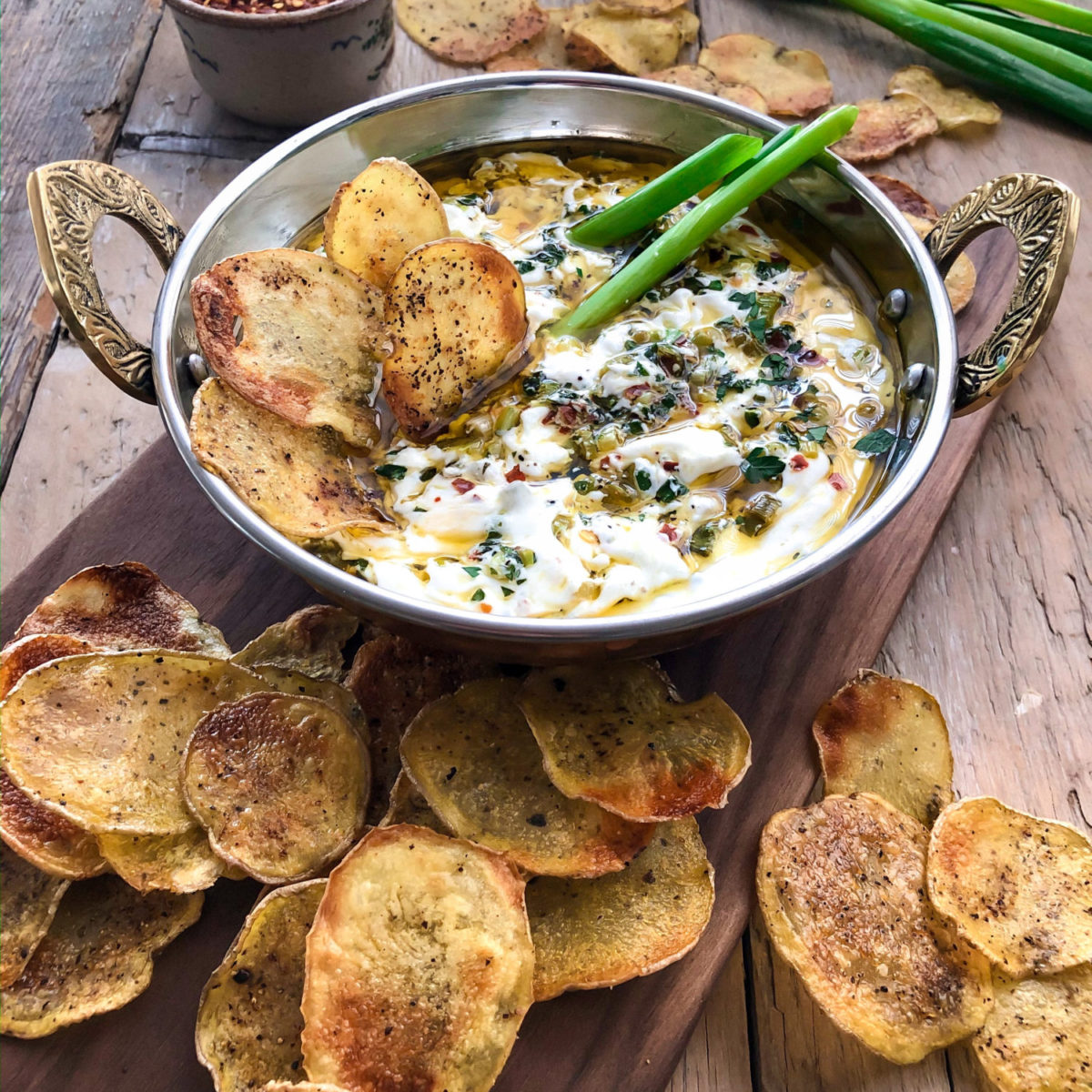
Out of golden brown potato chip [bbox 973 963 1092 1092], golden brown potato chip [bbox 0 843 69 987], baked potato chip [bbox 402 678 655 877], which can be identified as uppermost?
golden brown potato chip [bbox 973 963 1092 1092]

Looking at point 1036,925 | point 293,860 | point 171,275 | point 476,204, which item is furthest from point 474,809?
point 476,204

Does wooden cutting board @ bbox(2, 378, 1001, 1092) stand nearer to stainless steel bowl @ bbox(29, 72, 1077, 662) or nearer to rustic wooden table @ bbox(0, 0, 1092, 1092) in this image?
rustic wooden table @ bbox(0, 0, 1092, 1092)

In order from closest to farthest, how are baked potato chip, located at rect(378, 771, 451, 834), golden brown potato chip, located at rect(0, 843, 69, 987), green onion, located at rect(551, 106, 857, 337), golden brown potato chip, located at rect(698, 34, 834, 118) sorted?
golden brown potato chip, located at rect(0, 843, 69, 987) → baked potato chip, located at rect(378, 771, 451, 834) → green onion, located at rect(551, 106, 857, 337) → golden brown potato chip, located at rect(698, 34, 834, 118)

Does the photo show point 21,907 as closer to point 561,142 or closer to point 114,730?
point 114,730

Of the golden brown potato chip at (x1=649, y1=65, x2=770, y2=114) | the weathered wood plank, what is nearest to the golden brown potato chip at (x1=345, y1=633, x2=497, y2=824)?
the weathered wood plank

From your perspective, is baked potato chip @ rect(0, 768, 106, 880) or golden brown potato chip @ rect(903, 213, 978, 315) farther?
golden brown potato chip @ rect(903, 213, 978, 315)

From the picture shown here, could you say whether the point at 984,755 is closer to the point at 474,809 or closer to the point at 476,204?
the point at 474,809

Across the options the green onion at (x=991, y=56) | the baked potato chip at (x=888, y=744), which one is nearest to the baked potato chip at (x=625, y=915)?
the baked potato chip at (x=888, y=744)
